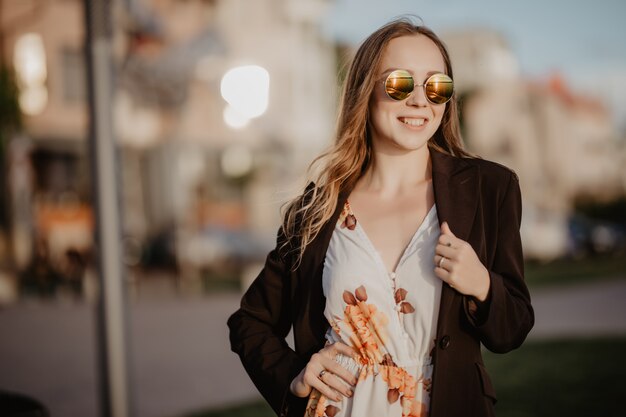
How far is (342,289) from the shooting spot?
2107 mm

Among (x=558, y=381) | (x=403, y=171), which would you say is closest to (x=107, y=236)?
(x=403, y=171)

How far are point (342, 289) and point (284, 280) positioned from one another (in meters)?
0.32

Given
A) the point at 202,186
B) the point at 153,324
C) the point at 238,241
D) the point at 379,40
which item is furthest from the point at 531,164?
the point at 379,40

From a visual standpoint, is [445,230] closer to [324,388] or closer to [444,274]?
[444,274]

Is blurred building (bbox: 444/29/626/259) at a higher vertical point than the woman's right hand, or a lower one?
lower

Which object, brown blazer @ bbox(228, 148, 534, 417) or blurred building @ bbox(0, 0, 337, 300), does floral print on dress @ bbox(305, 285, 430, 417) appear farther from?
blurred building @ bbox(0, 0, 337, 300)

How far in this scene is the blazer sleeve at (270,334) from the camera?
7.24 feet

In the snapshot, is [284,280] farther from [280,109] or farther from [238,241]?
[280,109]

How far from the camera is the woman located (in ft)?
6.55

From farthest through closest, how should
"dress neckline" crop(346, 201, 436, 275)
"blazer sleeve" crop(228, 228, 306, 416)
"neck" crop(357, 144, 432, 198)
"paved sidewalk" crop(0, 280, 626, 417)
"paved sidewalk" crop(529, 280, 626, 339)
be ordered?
1. "paved sidewalk" crop(529, 280, 626, 339)
2. "paved sidewalk" crop(0, 280, 626, 417)
3. "neck" crop(357, 144, 432, 198)
4. "blazer sleeve" crop(228, 228, 306, 416)
5. "dress neckline" crop(346, 201, 436, 275)

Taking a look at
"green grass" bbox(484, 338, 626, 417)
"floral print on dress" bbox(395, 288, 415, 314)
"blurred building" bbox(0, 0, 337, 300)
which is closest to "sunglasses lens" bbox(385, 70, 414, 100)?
"floral print on dress" bbox(395, 288, 415, 314)

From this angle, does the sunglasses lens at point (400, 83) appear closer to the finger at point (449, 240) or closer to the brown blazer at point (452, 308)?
the brown blazer at point (452, 308)

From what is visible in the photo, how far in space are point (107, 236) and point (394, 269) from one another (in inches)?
89.4

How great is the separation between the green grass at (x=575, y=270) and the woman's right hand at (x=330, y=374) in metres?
14.8
